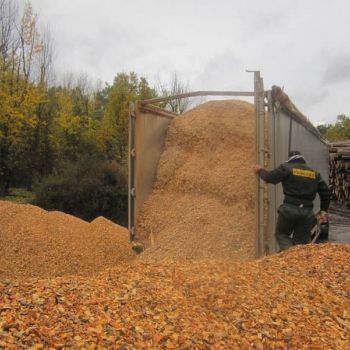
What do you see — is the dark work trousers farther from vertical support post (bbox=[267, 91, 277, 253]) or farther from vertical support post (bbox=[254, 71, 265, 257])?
vertical support post (bbox=[254, 71, 265, 257])

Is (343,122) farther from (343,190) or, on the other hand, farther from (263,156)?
(263,156)

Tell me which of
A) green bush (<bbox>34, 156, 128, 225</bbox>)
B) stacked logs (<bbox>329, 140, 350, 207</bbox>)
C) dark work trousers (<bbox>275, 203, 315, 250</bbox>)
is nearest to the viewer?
dark work trousers (<bbox>275, 203, 315, 250</bbox>)

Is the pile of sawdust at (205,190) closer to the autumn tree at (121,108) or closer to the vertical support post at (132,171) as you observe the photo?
the vertical support post at (132,171)

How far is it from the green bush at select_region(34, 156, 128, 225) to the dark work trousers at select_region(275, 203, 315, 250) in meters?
8.94

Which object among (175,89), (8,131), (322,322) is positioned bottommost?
(322,322)

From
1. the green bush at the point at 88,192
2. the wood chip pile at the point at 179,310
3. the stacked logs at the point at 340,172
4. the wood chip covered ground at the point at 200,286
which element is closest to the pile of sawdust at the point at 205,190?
the wood chip covered ground at the point at 200,286

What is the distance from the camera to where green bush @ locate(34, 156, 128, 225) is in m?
14.0

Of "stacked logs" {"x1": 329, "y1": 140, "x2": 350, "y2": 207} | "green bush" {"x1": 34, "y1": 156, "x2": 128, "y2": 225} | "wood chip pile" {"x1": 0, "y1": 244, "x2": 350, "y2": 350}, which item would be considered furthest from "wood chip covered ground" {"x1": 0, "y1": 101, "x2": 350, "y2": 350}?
"stacked logs" {"x1": 329, "y1": 140, "x2": 350, "y2": 207}

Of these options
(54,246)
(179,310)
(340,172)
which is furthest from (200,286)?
(340,172)

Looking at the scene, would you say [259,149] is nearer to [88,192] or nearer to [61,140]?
[88,192]

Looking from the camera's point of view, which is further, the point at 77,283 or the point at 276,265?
the point at 276,265

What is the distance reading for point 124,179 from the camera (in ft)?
47.1

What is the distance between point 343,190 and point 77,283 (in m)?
15.3

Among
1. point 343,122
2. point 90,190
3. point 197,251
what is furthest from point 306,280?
point 343,122
